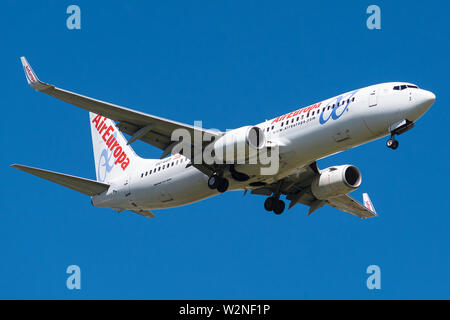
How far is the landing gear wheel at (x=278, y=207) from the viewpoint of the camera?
41594 mm

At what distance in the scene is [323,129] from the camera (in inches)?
1368

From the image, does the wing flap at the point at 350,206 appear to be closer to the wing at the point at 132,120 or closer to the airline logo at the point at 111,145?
the wing at the point at 132,120

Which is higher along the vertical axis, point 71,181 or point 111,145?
point 111,145

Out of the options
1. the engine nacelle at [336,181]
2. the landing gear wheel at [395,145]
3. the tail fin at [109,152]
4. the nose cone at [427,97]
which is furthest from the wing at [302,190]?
the nose cone at [427,97]

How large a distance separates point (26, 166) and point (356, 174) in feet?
52.0

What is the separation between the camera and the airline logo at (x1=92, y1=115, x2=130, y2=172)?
45050 mm

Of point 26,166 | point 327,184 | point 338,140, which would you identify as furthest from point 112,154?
point 338,140

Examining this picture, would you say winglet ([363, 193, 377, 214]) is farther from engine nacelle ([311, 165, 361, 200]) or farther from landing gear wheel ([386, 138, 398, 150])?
landing gear wheel ([386, 138, 398, 150])

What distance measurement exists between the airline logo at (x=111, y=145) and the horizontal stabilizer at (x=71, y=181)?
7.90 feet

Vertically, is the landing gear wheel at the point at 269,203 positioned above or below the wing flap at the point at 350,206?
below

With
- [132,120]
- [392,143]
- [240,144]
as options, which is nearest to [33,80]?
[132,120]

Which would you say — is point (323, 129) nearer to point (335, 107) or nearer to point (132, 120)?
point (335, 107)

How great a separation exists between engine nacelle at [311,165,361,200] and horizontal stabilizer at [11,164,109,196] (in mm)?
11115

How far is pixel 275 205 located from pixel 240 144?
741cm
